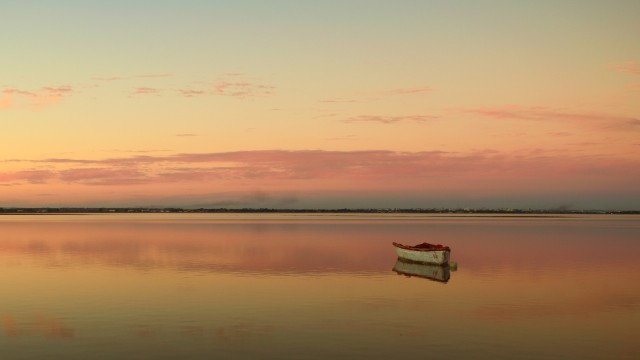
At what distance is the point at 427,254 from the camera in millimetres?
60562

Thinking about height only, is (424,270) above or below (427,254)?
below

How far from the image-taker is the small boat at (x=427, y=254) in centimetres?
5834

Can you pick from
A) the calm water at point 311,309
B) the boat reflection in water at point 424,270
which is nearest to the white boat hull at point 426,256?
the boat reflection in water at point 424,270

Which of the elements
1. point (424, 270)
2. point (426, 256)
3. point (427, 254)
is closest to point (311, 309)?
point (424, 270)

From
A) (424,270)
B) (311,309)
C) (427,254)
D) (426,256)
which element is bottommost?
(311,309)

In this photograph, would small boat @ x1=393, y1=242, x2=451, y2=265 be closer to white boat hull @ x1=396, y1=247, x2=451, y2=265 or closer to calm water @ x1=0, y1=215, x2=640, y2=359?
white boat hull @ x1=396, y1=247, x2=451, y2=265

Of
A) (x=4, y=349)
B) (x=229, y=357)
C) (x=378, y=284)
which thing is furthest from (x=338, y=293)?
(x=4, y=349)

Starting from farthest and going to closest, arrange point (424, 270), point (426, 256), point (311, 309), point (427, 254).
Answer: point (426, 256)
point (427, 254)
point (424, 270)
point (311, 309)

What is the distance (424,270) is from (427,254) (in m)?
3.66

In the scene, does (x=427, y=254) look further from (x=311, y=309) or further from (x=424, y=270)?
(x=311, y=309)

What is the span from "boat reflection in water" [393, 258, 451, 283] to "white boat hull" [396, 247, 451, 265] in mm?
359

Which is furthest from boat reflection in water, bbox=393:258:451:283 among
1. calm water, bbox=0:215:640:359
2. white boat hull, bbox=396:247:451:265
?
calm water, bbox=0:215:640:359

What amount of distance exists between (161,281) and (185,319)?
16.3 meters

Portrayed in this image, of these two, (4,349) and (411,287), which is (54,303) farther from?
(411,287)
